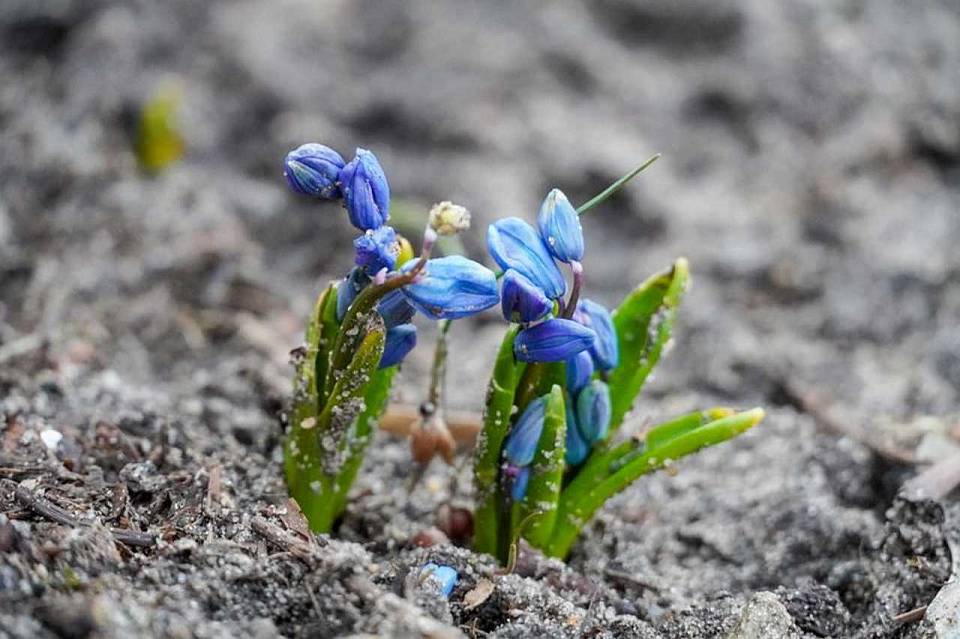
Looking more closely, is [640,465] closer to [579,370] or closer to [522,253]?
[579,370]

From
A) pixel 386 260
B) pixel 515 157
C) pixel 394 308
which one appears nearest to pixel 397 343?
pixel 394 308

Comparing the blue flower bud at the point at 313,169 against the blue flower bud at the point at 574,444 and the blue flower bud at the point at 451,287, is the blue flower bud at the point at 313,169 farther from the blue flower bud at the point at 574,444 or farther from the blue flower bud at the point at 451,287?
the blue flower bud at the point at 574,444

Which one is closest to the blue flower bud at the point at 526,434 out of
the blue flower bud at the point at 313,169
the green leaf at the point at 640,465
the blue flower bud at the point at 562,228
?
the green leaf at the point at 640,465

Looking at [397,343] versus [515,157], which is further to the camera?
[515,157]

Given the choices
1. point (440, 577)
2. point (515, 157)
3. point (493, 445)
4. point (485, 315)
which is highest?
point (493, 445)

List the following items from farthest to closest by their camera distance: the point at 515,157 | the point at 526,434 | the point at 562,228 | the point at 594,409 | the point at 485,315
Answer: the point at 515,157 < the point at 485,315 < the point at 594,409 < the point at 526,434 < the point at 562,228
